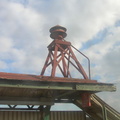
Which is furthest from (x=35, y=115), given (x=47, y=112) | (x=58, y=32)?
(x=58, y=32)

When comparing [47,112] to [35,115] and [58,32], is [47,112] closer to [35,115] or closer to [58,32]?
[35,115]

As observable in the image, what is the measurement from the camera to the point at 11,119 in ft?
41.0

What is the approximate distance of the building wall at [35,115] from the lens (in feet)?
41.0

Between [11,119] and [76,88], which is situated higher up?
[76,88]

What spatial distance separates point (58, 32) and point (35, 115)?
8.36 metres

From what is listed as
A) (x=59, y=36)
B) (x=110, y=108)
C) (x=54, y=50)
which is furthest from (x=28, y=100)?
(x=59, y=36)

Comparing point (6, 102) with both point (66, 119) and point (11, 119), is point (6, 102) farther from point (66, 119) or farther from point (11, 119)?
point (66, 119)

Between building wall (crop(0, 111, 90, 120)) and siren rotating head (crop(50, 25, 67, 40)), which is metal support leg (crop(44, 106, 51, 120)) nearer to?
building wall (crop(0, 111, 90, 120))

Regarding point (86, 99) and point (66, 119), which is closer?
point (86, 99)

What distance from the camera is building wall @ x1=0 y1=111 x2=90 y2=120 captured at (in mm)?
12495

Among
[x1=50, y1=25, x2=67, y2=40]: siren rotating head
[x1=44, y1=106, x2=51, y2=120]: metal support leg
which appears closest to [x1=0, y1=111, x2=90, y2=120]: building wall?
[x1=44, y1=106, x2=51, y2=120]: metal support leg

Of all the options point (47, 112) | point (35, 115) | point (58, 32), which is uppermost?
point (58, 32)

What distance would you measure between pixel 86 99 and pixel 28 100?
3181 mm

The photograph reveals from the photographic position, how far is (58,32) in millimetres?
19156
